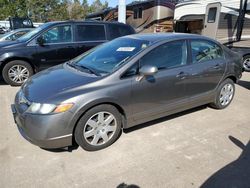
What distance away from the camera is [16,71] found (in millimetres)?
6047

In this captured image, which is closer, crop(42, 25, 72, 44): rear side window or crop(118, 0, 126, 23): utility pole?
crop(42, 25, 72, 44): rear side window

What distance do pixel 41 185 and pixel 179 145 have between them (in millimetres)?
1872

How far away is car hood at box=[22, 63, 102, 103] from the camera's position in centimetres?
291

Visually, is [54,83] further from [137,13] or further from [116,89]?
[137,13]

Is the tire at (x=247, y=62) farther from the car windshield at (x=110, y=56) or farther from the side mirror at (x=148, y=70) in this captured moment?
the side mirror at (x=148, y=70)

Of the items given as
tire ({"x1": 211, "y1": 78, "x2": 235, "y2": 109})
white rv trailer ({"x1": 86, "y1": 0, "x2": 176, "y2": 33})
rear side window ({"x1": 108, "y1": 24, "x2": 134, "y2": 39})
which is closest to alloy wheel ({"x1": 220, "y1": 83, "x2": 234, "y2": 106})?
tire ({"x1": 211, "y1": 78, "x2": 235, "y2": 109})

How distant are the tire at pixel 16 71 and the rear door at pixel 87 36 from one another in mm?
1393

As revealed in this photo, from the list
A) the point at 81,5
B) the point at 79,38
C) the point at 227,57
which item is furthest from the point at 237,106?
the point at 81,5

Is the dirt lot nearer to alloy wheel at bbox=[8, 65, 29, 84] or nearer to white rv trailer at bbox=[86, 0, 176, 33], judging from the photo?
alloy wheel at bbox=[8, 65, 29, 84]

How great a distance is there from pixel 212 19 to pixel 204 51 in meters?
8.14

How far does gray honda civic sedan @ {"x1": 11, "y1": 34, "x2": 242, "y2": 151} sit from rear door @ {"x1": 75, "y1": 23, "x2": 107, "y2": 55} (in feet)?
8.37

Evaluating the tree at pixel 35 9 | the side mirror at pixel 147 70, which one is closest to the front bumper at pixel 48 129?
the side mirror at pixel 147 70

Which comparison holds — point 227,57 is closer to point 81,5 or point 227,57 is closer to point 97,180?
point 97,180

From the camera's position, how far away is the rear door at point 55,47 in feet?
20.2
